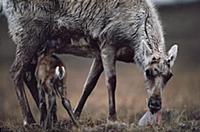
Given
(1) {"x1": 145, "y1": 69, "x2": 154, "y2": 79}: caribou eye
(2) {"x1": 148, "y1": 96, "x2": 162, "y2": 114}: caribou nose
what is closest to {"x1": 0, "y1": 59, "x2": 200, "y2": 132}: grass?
(2) {"x1": 148, "y1": 96, "x2": 162, "y2": 114}: caribou nose

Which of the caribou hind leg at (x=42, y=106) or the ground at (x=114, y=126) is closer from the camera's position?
the ground at (x=114, y=126)

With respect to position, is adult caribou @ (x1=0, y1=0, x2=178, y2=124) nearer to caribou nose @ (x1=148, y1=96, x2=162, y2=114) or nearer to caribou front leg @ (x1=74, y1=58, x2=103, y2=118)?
caribou front leg @ (x1=74, y1=58, x2=103, y2=118)

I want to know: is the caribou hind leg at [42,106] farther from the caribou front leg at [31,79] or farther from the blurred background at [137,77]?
the blurred background at [137,77]

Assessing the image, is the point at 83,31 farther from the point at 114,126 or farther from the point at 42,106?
the point at 114,126

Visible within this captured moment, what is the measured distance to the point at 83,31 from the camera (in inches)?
598

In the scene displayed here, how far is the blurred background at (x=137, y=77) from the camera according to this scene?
20672mm

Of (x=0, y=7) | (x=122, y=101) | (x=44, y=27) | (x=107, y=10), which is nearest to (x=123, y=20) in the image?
(x=107, y=10)

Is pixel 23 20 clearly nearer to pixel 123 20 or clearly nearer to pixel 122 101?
pixel 123 20

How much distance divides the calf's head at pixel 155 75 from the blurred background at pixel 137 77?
315 cm

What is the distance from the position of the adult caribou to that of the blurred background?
2.70 m

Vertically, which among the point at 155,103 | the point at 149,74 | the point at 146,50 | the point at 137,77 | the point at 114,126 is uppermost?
the point at 146,50

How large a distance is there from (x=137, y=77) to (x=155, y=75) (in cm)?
1063

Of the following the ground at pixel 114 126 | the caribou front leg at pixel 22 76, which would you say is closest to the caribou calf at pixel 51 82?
the ground at pixel 114 126

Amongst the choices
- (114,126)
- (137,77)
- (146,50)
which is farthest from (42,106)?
(137,77)
